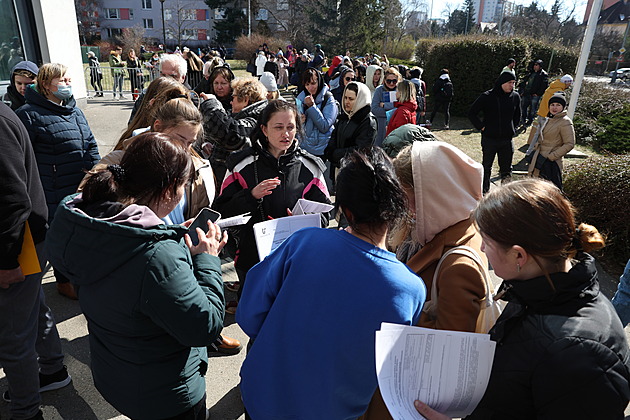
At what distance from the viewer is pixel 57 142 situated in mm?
3434

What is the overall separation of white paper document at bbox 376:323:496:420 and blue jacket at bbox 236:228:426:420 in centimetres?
9

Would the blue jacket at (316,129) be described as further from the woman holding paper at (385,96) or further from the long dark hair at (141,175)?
the long dark hair at (141,175)

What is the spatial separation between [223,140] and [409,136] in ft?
6.46

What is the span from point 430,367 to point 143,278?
1004mm

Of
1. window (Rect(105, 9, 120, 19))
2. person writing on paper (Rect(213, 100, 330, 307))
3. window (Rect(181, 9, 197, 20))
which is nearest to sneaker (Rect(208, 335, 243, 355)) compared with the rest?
person writing on paper (Rect(213, 100, 330, 307))

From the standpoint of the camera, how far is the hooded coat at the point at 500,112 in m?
7.07

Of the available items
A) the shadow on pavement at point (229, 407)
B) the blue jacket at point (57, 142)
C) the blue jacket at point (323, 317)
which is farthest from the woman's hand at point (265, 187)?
the blue jacket at point (57, 142)

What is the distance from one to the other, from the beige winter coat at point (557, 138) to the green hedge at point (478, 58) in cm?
921

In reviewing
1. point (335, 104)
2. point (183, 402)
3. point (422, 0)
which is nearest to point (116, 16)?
point (422, 0)

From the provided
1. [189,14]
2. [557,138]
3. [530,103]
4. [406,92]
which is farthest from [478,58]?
[189,14]

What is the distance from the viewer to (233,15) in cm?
4784

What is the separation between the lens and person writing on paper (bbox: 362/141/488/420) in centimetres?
163

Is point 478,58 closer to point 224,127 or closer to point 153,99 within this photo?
point 224,127

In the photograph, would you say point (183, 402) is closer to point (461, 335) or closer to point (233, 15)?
point (461, 335)
